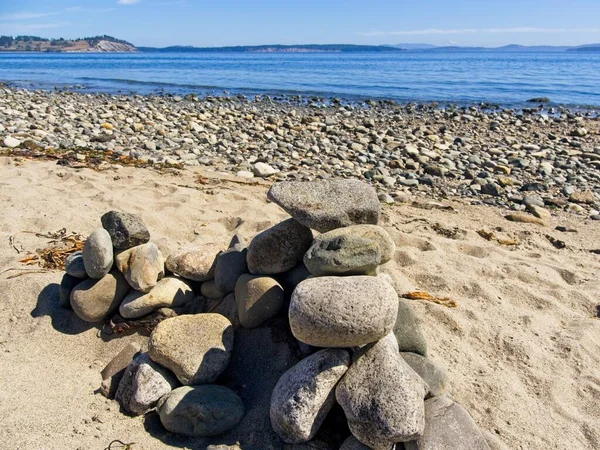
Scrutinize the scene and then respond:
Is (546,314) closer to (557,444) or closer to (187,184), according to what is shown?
(557,444)

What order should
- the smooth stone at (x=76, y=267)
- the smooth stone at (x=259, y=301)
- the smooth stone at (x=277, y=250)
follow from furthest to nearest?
the smooth stone at (x=76, y=267) → the smooth stone at (x=277, y=250) → the smooth stone at (x=259, y=301)

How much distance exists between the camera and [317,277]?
9.46 feet

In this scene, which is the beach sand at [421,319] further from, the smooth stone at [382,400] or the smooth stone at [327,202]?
the smooth stone at [327,202]

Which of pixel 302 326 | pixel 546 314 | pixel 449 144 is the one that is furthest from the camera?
pixel 449 144

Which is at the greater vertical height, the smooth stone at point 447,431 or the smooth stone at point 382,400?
the smooth stone at point 382,400

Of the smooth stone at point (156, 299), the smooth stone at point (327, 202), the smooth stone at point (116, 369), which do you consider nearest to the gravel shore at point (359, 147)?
the smooth stone at point (327, 202)

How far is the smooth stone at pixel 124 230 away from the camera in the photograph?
3.52 metres

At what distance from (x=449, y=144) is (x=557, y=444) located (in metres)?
8.69

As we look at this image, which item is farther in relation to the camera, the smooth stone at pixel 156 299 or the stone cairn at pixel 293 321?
the smooth stone at pixel 156 299

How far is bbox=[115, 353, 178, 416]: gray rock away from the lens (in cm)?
289

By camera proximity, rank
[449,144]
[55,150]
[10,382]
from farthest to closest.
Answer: [449,144] → [55,150] → [10,382]

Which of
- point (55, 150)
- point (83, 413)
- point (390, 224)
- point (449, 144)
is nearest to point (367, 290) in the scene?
point (83, 413)

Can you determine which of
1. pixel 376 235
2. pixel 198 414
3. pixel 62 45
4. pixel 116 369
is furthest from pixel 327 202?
pixel 62 45

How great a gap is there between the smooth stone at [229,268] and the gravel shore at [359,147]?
12.2 feet
